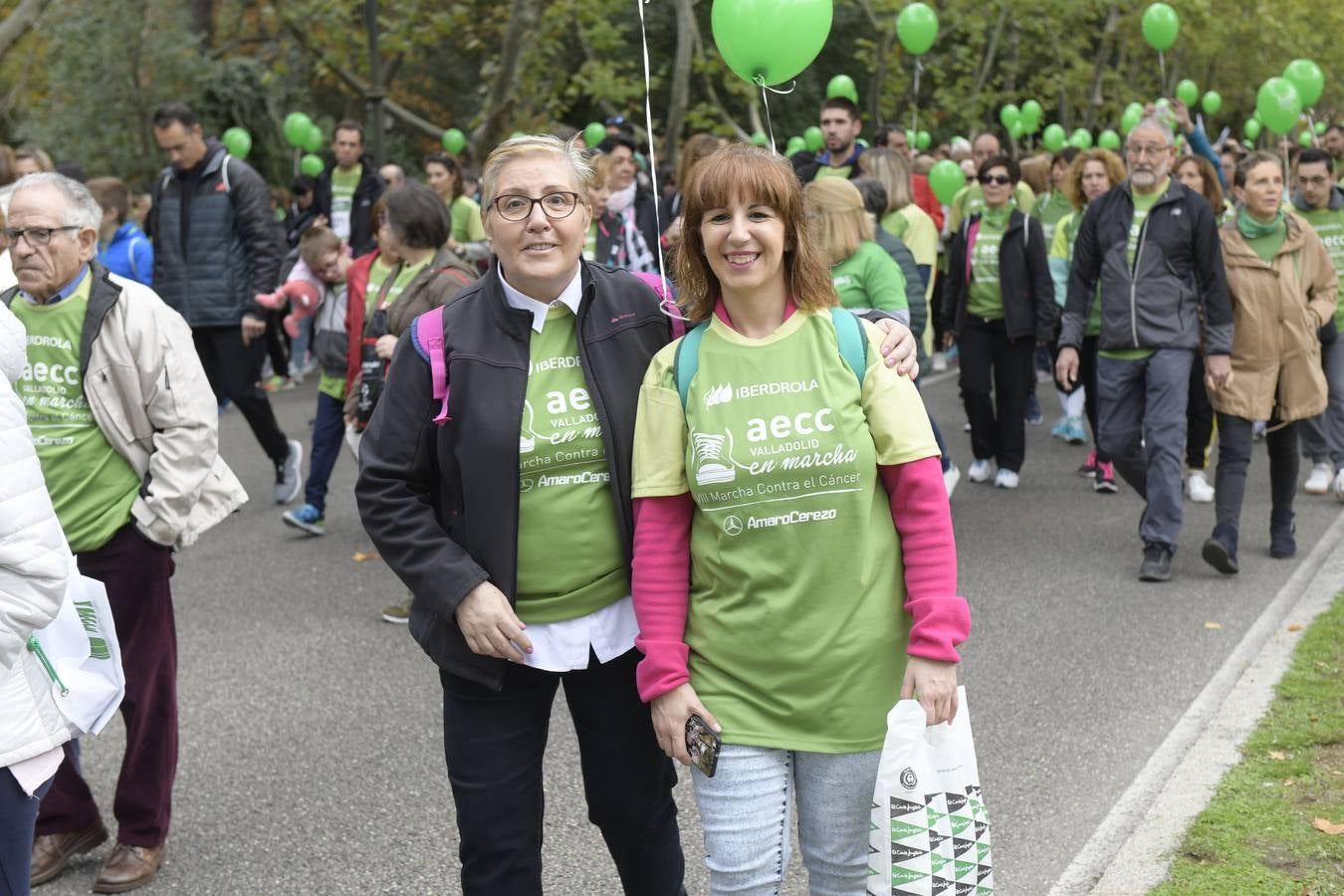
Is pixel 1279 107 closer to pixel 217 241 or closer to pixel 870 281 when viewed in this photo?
pixel 870 281

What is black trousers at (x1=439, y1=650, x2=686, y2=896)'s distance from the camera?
3.26 meters

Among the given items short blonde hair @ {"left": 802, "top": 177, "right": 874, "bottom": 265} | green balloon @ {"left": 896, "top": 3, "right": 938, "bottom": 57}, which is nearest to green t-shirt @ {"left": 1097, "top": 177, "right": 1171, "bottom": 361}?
short blonde hair @ {"left": 802, "top": 177, "right": 874, "bottom": 265}

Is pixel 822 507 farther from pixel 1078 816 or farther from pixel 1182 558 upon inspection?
pixel 1182 558

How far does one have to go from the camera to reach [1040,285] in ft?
32.4

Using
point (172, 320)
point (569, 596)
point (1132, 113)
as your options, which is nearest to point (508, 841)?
point (569, 596)

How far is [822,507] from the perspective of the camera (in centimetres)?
295

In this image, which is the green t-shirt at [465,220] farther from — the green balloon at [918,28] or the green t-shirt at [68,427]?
the green t-shirt at [68,427]

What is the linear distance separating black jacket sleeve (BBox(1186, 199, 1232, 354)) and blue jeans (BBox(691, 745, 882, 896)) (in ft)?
17.3

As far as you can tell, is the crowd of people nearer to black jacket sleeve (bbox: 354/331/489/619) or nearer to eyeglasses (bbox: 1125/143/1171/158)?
black jacket sleeve (bbox: 354/331/489/619)

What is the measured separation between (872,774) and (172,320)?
8.38 feet

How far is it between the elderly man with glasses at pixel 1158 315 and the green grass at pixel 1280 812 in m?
2.00

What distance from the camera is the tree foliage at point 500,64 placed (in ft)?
77.1

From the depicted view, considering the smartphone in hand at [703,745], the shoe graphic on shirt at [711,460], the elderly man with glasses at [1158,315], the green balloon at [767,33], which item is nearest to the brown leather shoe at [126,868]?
the smartphone in hand at [703,745]

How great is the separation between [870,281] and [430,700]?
2.70 metres
